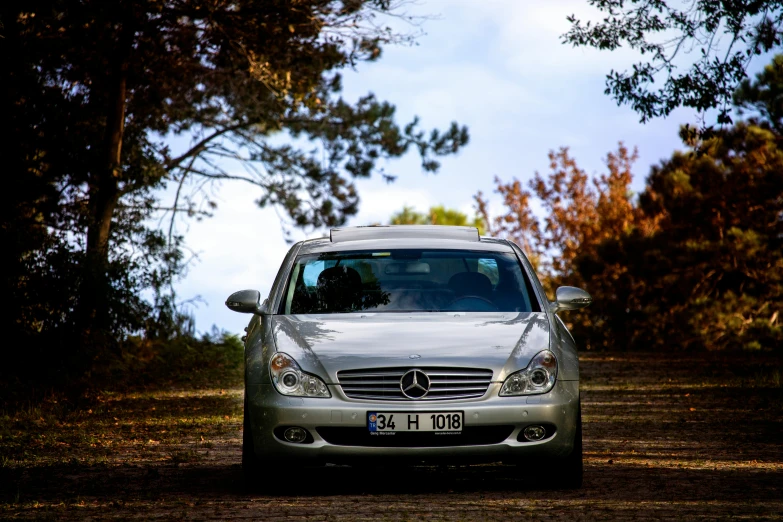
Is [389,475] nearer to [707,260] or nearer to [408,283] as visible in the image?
[408,283]

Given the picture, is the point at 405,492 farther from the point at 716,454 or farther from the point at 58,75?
the point at 58,75

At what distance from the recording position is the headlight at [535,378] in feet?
23.9

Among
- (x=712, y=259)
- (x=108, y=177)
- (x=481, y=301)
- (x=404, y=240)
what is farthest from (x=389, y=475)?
(x=712, y=259)

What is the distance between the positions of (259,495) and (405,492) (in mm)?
987

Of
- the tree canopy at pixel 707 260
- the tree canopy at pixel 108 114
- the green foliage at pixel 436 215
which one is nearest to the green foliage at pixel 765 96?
the tree canopy at pixel 707 260

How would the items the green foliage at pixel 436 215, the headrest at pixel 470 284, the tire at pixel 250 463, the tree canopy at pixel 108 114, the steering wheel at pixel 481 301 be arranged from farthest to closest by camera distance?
1. the green foliage at pixel 436 215
2. the tree canopy at pixel 108 114
3. the headrest at pixel 470 284
4. the steering wheel at pixel 481 301
5. the tire at pixel 250 463

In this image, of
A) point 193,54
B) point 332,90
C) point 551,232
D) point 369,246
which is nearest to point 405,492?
point 369,246

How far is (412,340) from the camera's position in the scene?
742cm

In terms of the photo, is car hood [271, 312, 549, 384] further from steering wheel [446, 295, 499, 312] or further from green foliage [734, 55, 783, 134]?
green foliage [734, 55, 783, 134]

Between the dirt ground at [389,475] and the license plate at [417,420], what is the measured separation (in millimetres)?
466

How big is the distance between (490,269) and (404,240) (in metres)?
0.78

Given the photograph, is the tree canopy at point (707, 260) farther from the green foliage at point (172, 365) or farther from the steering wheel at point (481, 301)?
the steering wheel at point (481, 301)

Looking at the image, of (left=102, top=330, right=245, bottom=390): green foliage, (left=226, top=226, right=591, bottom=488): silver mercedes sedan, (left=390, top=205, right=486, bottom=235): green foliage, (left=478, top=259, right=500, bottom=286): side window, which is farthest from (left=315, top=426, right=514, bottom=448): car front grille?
(left=390, top=205, right=486, bottom=235): green foliage

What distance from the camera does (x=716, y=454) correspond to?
30.9ft
